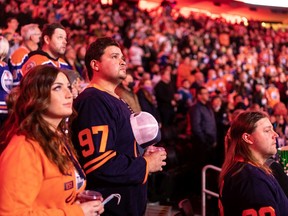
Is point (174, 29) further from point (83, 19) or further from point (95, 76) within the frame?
point (95, 76)

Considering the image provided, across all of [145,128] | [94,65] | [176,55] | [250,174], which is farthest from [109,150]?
[176,55]

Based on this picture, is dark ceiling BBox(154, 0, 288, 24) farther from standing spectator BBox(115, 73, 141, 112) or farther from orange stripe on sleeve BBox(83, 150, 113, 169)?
orange stripe on sleeve BBox(83, 150, 113, 169)

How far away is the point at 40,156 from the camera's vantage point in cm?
234

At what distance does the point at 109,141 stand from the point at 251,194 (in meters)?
0.90

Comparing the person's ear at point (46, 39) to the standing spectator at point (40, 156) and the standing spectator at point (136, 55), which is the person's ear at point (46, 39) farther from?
the standing spectator at point (136, 55)

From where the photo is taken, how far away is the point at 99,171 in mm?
2922

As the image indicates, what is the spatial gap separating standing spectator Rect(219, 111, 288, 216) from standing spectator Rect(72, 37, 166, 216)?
0.50 m

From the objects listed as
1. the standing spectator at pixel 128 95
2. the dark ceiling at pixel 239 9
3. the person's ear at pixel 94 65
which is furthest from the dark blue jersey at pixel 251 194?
the dark ceiling at pixel 239 9

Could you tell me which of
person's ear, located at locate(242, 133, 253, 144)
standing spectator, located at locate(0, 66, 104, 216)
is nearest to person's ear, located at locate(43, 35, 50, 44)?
person's ear, located at locate(242, 133, 253, 144)

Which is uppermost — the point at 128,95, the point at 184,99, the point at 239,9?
the point at 239,9

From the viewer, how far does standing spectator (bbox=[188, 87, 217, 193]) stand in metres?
8.34

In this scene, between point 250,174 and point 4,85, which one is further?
point 4,85

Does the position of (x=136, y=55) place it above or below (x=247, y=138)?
above

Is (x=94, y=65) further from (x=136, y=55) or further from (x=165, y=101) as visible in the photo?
(x=136, y=55)
